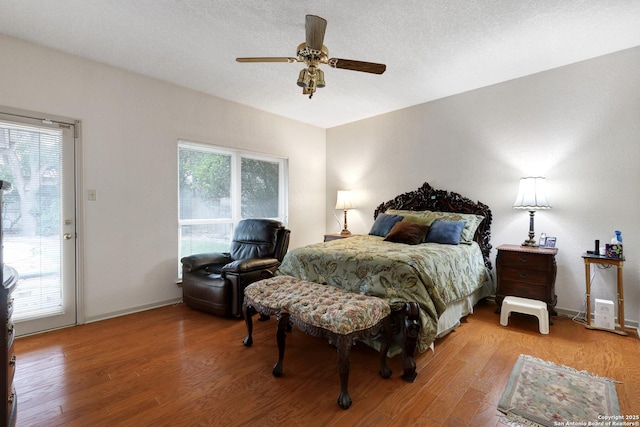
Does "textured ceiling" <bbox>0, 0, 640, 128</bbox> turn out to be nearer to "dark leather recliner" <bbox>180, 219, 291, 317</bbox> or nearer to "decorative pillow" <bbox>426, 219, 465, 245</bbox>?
"decorative pillow" <bbox>426, 219, 465, 245</bbox>

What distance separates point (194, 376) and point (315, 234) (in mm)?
3523

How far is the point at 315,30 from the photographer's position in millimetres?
1978

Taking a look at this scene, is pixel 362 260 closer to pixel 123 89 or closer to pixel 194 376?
pixel 194 376

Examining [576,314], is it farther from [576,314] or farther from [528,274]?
[528,274]

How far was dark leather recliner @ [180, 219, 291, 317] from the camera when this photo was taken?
3.03 meters

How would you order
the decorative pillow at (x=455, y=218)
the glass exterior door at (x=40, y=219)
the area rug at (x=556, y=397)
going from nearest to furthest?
the area rug at (x=556, y=397) → the glass exterior door at (x=40, y=219) → the decorative pillow at (x=455, y=218)

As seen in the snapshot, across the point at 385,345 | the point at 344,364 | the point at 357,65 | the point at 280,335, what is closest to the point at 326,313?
the point at 344,364

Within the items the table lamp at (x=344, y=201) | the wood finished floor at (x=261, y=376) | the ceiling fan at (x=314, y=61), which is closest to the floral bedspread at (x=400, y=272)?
the wood finished floor at (x=261, y=376)

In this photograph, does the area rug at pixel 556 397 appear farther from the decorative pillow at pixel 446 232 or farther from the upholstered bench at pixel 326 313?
the decorative pillow at pixel 446 232

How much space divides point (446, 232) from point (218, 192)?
2.98m

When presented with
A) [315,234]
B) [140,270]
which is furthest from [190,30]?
[315,234]

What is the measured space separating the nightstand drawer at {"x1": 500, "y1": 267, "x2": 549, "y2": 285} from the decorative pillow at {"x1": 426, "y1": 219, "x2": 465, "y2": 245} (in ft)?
1.82

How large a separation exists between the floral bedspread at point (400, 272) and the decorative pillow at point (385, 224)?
2.43 feet

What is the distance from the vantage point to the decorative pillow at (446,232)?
3277 mm
